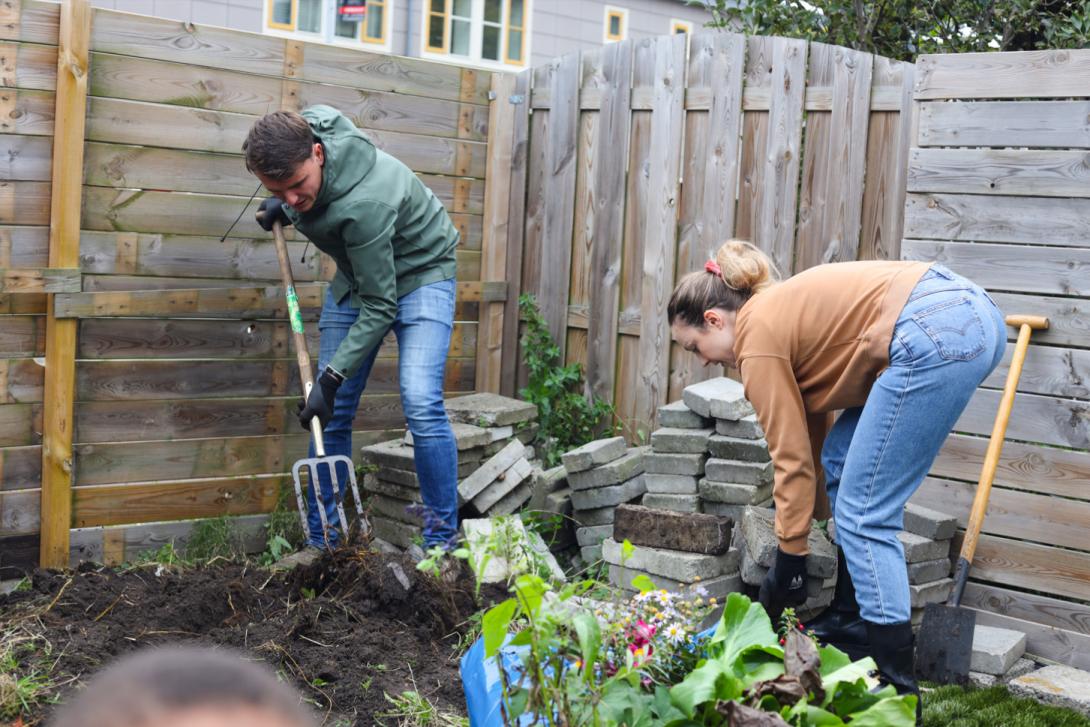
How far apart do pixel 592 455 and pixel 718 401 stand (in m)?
0.72

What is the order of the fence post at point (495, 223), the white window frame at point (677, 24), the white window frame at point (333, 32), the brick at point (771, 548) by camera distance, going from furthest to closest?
the white window frame at point (677, 24)
the white window frame at point (333, 32)
the fence post at point (495, 223)
the brick at point (771, 548)

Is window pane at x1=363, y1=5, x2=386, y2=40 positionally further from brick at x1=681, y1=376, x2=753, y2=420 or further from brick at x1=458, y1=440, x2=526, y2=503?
brick at x1=681, y1=376, x2=753, y2=420

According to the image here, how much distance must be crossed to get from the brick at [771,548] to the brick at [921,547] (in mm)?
283

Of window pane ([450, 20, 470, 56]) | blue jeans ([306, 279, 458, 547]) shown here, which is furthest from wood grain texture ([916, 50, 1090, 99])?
window pane ([450, 20, 470, 56])

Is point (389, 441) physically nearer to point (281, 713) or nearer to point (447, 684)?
point (447, 684)

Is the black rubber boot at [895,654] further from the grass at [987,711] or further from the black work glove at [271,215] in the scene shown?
the black work glove at [271,215]

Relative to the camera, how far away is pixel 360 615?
4.23m

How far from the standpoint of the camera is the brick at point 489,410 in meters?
5.72

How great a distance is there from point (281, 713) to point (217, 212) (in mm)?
4751

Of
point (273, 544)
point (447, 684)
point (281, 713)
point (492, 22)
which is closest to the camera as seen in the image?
point (281, 713)

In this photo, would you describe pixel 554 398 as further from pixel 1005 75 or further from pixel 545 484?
pixel 1005 75

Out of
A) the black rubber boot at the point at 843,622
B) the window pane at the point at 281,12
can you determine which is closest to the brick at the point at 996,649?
the black rubber boot at the point at 843,622

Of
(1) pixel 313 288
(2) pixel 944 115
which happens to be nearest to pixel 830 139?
(2) pixel 944 115

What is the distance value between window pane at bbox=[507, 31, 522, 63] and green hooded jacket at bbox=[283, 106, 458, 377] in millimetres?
11041
